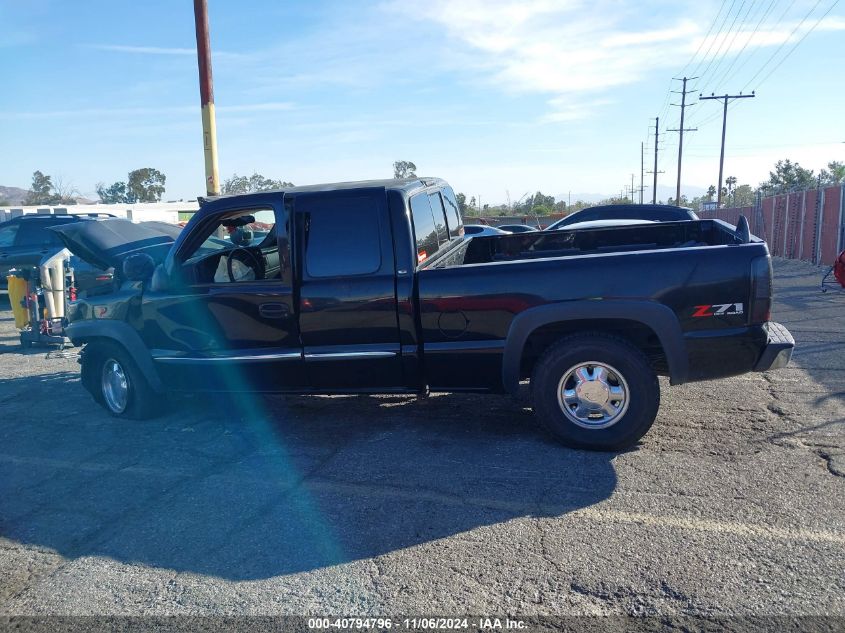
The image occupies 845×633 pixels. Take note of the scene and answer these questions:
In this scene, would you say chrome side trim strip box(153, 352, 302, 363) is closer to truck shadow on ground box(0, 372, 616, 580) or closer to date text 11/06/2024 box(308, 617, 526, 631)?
truck shadow on ground box(0, 372, 616, 580)

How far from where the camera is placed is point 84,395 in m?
7.74

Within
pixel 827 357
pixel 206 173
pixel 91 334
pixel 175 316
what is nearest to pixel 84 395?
pixel 91 334

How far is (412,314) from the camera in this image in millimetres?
5359

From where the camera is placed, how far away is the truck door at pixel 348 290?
17.9 ft

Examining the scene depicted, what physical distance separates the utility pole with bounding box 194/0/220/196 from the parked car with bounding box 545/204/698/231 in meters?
5.65

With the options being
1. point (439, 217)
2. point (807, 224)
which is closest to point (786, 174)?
point (807, 224)

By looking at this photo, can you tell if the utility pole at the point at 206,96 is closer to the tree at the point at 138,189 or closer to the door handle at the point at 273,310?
the door handle at the point at 273,310

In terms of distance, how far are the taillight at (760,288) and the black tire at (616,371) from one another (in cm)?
79

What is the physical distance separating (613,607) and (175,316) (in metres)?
4.27

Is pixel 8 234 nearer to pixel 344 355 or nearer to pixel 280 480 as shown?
pixel 344 355

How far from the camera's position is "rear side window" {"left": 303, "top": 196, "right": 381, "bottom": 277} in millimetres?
5520

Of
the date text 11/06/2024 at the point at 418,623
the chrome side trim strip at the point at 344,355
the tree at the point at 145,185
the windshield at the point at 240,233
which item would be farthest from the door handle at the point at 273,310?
the tree at the point at 145,185

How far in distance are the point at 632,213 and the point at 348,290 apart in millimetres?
6647

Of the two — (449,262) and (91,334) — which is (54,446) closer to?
(91,334)
